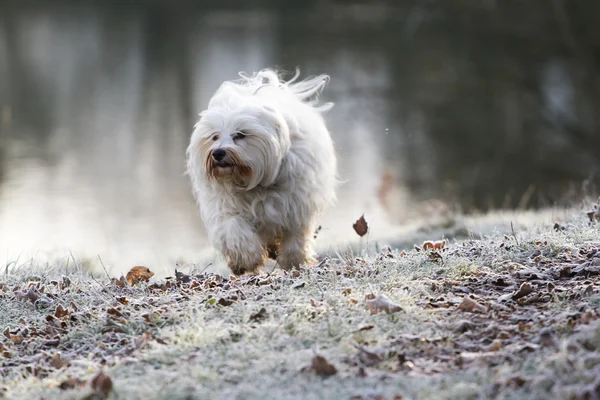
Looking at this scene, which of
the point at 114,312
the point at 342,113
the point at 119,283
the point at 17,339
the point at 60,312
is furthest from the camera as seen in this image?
the point at 342,113

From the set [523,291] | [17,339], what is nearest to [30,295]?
[17,339]

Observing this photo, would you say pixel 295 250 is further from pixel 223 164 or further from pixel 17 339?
pixel 17 339

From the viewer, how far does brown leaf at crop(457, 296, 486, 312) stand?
15.3 ft

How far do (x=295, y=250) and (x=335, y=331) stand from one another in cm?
259

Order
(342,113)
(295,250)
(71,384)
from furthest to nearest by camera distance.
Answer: (342,113), (295,250), (71,384)

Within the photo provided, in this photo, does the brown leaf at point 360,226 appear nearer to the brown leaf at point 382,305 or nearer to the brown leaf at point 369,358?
the brown leaf at point 382,305

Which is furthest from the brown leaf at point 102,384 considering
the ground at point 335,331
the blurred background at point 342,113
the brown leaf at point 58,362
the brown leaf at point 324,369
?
the blurred background at point 342,113

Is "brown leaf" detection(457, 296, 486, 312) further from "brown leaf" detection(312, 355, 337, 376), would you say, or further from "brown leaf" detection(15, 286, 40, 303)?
"brown leaf" detection(15, 286, 40, 303)

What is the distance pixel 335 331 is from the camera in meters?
4.47

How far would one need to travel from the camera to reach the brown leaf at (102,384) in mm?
3900

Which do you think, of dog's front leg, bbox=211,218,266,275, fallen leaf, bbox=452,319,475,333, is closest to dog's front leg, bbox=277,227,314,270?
dog's front leg, bbox=211,218,266,275

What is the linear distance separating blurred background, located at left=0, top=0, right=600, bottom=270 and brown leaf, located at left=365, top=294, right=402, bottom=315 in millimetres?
5981

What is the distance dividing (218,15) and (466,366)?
108 feet

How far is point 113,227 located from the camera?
1606 cm
